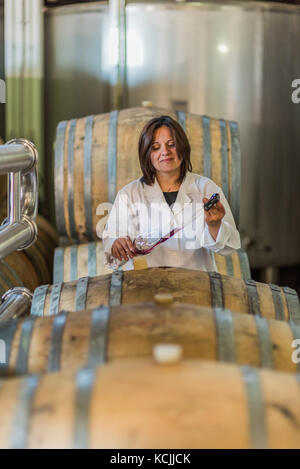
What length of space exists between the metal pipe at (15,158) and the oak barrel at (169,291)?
363mm

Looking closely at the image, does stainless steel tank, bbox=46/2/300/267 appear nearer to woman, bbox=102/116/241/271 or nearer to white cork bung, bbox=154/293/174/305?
woman, bbox=102/116/241/271

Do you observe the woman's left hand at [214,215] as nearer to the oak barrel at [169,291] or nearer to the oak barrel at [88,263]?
the oak barrel at [169,291]

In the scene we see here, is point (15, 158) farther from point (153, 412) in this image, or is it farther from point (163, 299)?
point (153, 412)

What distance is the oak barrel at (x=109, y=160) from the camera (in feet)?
9.56

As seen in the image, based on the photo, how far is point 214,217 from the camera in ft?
7.09

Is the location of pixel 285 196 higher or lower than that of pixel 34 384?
higher

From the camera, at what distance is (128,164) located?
2896 mm

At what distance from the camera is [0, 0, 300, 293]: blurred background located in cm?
388

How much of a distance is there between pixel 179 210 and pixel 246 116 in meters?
1.89

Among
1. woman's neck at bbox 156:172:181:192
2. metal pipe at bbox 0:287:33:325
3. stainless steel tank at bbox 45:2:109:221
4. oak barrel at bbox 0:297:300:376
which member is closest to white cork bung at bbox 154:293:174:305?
oak barrel at bbox 0:297:300:376

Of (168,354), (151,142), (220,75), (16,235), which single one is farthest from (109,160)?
(168,354)

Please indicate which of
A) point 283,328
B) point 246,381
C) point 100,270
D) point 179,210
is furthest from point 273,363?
point 100,270

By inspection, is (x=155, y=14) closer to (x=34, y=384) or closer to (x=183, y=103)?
(x=183, y=103)

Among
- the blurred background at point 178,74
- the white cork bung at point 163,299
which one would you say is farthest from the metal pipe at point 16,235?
the blurred background at point 178,74
